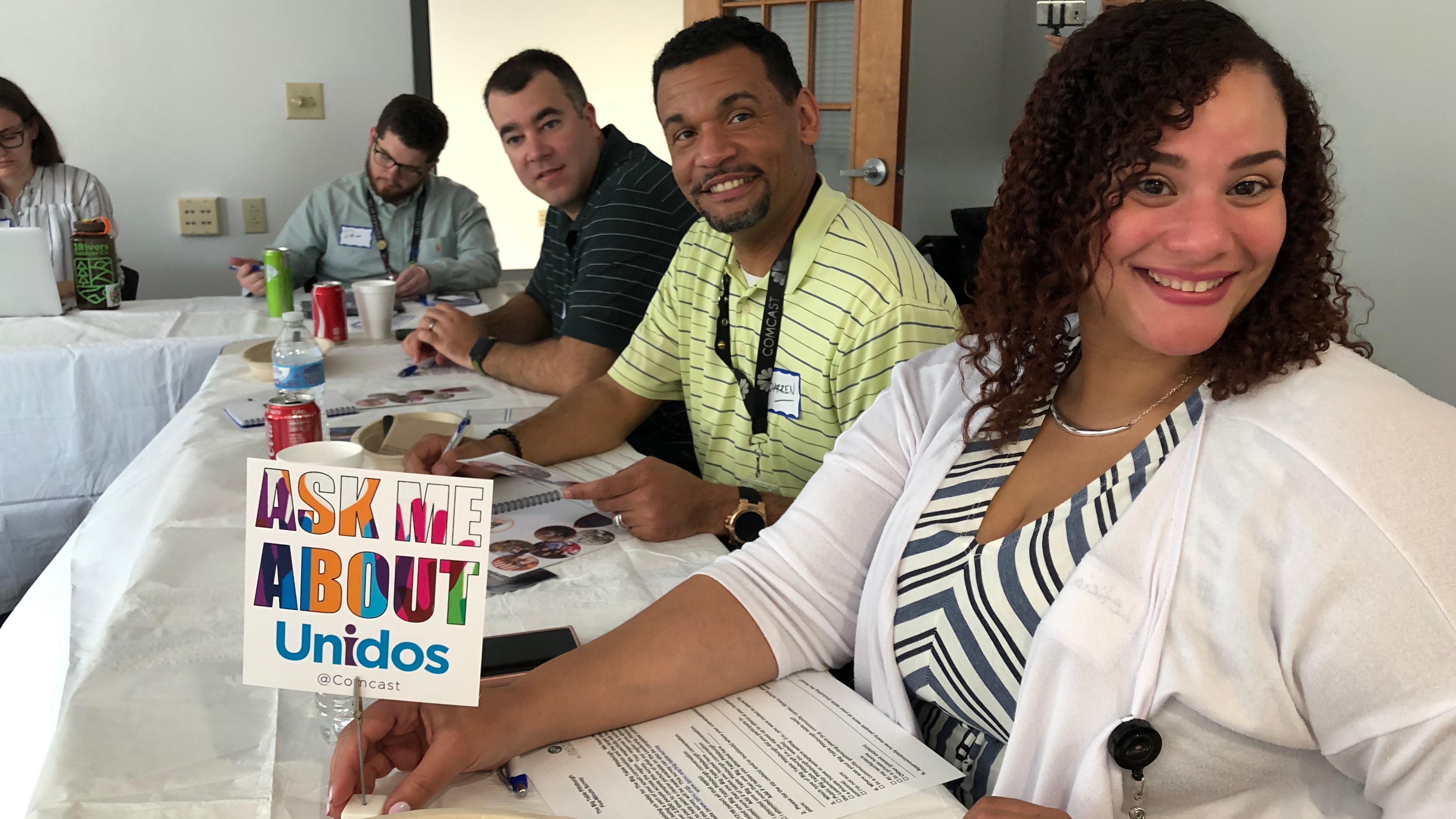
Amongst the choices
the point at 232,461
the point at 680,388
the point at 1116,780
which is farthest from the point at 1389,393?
the point at 232,461

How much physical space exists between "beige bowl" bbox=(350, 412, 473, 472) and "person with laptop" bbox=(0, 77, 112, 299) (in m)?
2.31

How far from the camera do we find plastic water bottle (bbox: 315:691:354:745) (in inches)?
31.8

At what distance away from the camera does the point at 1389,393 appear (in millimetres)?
727

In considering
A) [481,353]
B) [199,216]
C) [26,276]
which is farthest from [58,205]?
[481,353]

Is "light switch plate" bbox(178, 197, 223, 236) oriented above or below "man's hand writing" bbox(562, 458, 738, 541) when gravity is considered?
above

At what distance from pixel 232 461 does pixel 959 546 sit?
3.54 feet

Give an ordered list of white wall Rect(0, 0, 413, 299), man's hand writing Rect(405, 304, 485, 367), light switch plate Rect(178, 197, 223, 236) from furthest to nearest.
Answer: light switch plate Rect(178, 197, 223, 236)
white wall Rect(0, 0, 413, 299)
man's hand writing Rect(405, 304, 485, 367)

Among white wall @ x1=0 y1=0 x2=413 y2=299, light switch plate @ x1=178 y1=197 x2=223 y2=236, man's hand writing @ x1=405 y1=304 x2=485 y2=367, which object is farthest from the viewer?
light switch plate @ x1=178 y1=197 x2=223 y2=236

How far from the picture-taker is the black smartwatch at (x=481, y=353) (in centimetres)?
203

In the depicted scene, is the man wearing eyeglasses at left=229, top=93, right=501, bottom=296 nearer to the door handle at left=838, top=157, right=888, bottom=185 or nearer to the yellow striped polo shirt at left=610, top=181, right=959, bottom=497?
the door handle at left=838, top=157, right=888, bottom=185

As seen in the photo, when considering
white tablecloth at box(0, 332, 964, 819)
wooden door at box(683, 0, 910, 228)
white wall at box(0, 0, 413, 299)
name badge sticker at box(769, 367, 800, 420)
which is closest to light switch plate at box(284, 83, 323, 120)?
white wall at box(0, 0, 413, 299)

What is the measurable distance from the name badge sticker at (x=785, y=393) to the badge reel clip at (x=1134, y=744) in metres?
0.82

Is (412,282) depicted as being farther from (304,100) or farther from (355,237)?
(304,100)

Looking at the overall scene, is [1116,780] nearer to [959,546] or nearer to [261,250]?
[959,546]
